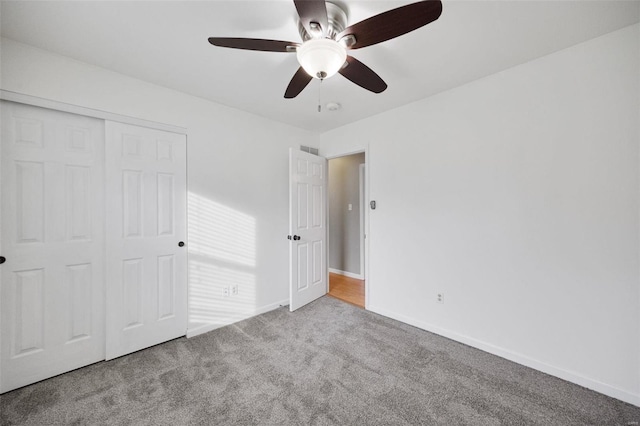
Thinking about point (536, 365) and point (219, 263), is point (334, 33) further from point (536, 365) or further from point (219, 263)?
point (536, 365)

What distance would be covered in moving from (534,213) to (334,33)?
2.03 meters

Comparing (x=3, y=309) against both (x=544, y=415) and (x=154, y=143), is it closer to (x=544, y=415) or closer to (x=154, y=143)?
(x=154, y=143)

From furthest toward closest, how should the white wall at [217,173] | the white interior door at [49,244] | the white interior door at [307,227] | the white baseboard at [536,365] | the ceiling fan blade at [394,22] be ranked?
the white interior door at [307,227], the white wall at [217,173], the white interior door at [49,244], the white baseboard at [536,365], the ceiling fan blade at [394,22]

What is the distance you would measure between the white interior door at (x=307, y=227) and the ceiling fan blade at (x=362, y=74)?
1.47 meters

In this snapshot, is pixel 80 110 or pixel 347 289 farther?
pixel 347 289

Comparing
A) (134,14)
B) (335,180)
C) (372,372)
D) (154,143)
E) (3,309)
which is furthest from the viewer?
(335,180)

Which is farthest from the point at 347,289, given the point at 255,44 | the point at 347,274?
the point at 255,44

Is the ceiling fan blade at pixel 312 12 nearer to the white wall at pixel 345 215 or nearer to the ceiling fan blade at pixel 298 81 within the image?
the ceiling fan blade at pixel 298 81

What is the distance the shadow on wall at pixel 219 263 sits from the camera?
257 cm

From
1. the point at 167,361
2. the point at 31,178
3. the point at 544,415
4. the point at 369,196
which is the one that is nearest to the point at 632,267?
the point at 544,415

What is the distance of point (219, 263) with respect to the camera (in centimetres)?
274

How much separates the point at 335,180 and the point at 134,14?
3761 mm

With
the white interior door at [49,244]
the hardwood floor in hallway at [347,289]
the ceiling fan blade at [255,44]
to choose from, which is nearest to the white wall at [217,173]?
the white interior door at [49,244]

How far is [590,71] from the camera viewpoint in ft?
5.82
